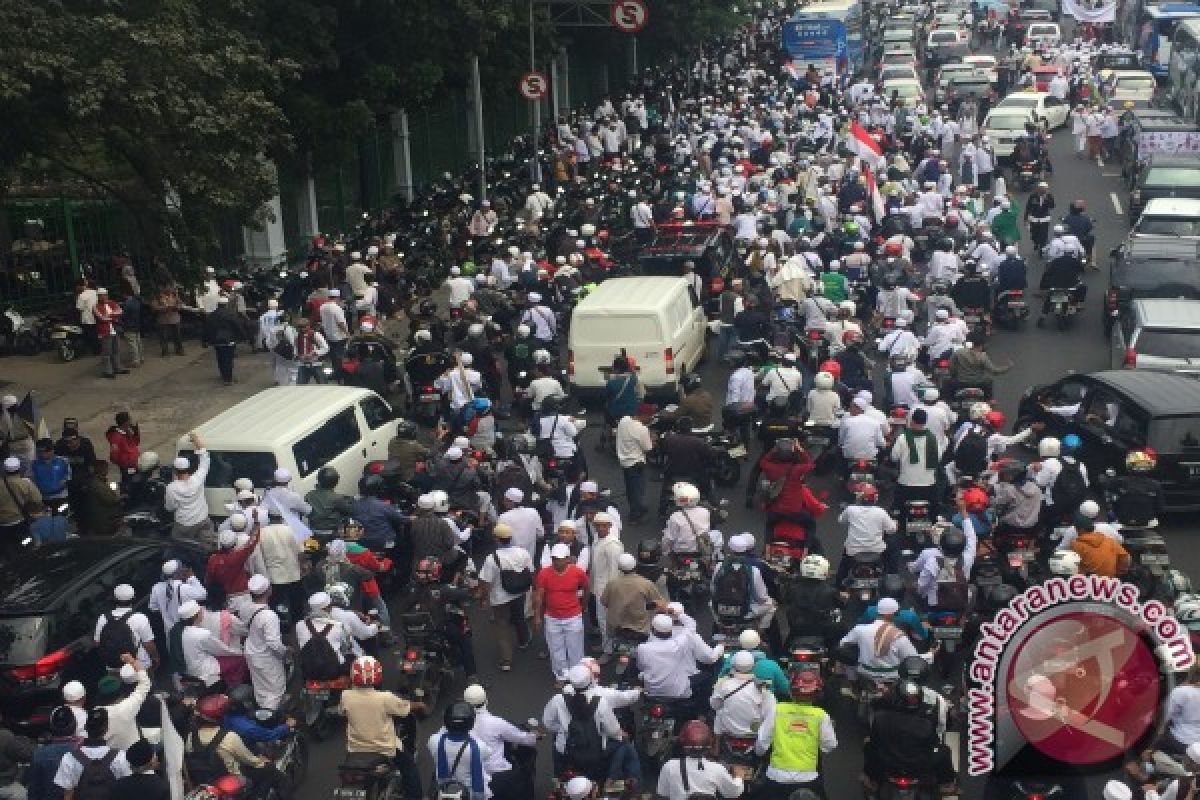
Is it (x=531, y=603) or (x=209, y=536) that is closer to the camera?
(x=531, y=603)

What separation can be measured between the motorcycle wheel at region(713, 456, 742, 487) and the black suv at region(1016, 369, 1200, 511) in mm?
3326

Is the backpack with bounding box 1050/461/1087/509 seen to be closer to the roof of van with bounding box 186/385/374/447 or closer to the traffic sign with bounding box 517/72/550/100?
the roof of van with bounding box 186/385/374/447

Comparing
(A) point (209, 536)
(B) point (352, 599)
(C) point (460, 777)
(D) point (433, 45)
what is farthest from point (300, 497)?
(D) point (433, 45)

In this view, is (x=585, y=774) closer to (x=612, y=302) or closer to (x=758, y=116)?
→ (x=612, y=302)

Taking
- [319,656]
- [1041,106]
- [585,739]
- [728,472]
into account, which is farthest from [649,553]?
[1041,106]

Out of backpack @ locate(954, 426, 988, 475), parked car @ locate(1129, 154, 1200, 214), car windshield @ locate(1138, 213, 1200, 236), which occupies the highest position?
backpack @ locate(954, 426, 988, 475)

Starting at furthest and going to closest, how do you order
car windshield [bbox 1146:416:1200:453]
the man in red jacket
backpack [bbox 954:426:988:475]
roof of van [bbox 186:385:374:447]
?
the man in red jacket < car windshield [bbox 1146:416:1200:453] < backpack [bbox 954:426:988:475] < roof of van [bbox 186:385:374:447]

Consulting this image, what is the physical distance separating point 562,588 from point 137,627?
339cm

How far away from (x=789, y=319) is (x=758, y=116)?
68.5 ft

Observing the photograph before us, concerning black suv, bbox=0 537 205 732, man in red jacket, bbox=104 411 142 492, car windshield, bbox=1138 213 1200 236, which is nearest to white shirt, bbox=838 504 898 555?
black suv, bbox=0 537 205 732

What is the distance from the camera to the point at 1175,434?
1669cm

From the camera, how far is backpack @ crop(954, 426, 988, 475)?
16.5m

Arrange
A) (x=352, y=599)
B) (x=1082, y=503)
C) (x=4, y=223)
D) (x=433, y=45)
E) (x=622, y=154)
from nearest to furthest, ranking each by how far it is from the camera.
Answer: (x=352, y=599)
(x=1082, y=503)
(x=4, y=223)
(x=433, y=45)
(x=622, y=154)

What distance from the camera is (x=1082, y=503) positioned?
48.8 ft
